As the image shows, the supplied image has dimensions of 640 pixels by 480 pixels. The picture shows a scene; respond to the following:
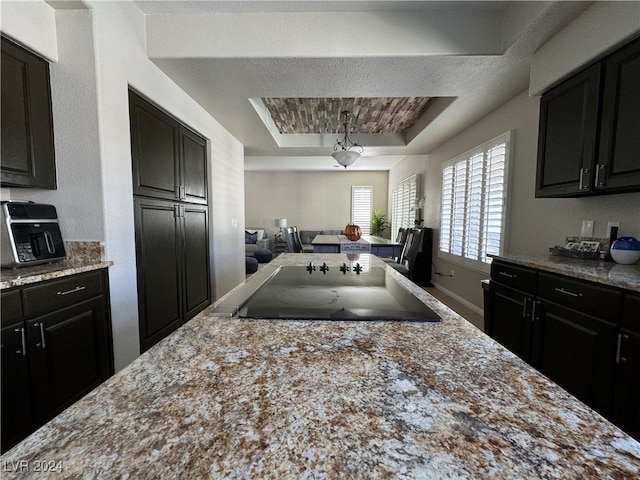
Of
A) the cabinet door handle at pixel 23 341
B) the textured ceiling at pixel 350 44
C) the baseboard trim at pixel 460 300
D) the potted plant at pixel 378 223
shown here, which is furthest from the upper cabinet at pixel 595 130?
the potted plant at pixel 378 223

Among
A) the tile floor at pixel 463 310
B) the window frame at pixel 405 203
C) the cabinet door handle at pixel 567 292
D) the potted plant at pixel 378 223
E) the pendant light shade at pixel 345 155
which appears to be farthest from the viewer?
the potted plant at pixel 378 223

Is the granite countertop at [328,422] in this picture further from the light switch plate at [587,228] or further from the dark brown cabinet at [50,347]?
the light switch plate at [587,228]

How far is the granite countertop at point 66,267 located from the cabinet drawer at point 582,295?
8.50ft

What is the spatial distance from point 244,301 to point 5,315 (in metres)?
1.13

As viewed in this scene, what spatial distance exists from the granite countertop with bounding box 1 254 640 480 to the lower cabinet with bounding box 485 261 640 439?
3.64 ft

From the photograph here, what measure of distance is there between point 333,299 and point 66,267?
150 centimetres

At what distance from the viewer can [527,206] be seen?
8.71ft

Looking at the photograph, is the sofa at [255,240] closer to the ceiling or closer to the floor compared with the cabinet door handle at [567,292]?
closer to the floor

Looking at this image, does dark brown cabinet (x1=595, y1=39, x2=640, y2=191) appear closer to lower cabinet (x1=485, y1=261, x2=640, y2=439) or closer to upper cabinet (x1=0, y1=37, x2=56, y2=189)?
lower cabinet (x1=485, y1=261, x2=640, y2=439)

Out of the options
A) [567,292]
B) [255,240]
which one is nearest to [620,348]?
[567,292]

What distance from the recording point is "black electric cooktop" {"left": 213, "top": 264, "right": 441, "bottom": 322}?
83 cm

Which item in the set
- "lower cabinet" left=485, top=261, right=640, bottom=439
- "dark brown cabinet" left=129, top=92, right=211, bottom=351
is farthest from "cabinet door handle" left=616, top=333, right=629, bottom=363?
"dark brown cabinet" left=129, top=92, right=211, bottom=351

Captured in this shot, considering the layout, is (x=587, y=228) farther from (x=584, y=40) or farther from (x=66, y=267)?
(x=66, y=267)

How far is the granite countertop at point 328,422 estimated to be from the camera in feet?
1.08
